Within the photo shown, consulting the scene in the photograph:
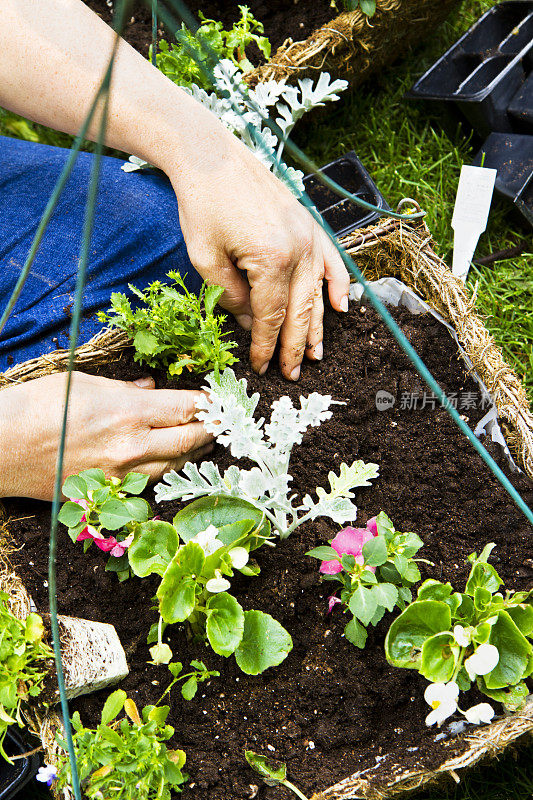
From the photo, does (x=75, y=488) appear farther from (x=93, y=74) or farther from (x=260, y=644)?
(x=93, y=74)

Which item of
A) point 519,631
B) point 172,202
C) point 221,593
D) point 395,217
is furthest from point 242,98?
point 519,631

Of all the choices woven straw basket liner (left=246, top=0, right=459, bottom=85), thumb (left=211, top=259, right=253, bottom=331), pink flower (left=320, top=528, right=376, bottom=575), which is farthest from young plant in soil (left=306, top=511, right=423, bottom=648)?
woven straw basket liner (left=246, top=0, right=459, bottom=85)

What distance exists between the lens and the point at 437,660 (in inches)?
42.2

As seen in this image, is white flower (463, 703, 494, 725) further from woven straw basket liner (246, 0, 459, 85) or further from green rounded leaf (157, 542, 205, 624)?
woven straw basket liner (246, 0, 459, 85)

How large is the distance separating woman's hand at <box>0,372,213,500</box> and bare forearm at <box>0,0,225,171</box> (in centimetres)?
50

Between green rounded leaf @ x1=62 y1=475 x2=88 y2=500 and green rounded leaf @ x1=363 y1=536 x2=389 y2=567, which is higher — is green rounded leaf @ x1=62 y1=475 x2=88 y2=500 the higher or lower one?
the higher one

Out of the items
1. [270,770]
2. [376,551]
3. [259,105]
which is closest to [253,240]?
[259,105]

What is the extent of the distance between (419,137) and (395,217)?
0.98 m

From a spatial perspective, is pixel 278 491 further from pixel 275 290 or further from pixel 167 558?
pixel 275 290

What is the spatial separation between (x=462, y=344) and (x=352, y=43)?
1.08 m

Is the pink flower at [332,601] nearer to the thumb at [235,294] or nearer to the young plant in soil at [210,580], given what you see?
the young plant in soil at [210,580]

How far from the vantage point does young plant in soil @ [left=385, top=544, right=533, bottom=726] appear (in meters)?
1.05

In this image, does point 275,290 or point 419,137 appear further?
point 419,137

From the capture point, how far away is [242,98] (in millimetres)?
1592
